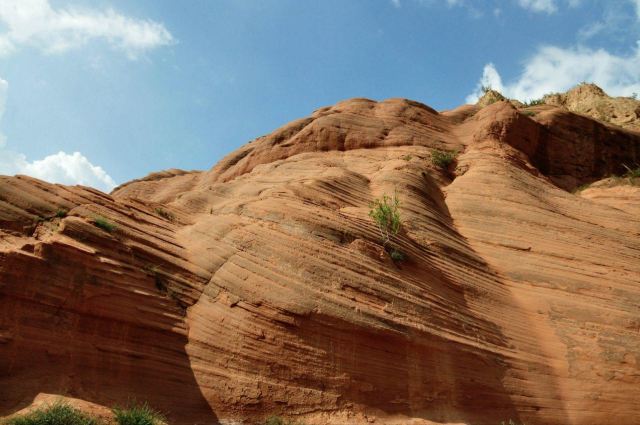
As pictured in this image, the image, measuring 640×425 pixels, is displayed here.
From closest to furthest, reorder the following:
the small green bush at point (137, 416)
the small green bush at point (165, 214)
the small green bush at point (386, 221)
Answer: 1. the small green bush at point (137, 416)
2. the small green bush at point (386, 221)
3. the small green bush at point (165, 214)

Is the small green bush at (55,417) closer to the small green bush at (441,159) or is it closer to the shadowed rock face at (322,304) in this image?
the shadowed rock face at (322,304)

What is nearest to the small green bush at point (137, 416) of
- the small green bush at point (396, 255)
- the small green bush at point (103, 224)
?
the small green bush at point (103, 224)

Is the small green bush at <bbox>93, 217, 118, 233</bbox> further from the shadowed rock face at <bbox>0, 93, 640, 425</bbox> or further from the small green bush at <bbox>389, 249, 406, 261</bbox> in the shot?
the small green bush at <bbox>389, 249, 406, 261</bbox>

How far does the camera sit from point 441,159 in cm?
2156

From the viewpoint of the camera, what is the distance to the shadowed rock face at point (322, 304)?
1053 cm

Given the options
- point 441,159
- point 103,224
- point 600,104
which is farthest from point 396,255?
point 600,104

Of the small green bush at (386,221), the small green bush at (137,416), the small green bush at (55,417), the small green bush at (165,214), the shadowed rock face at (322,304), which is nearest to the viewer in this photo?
the small green bush at (55,417)

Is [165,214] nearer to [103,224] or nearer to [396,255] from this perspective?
[103,224]

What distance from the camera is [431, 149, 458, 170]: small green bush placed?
2134 cm

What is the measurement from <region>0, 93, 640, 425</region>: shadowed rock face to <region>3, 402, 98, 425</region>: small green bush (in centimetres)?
55

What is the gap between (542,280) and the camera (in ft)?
52.4

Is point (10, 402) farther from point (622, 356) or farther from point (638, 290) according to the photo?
point (638, 290)

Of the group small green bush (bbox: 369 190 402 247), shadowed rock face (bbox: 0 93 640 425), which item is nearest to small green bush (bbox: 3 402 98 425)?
shadowed rock face (bbox: 0 93 640 425)

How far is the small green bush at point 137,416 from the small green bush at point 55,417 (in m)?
0.40
